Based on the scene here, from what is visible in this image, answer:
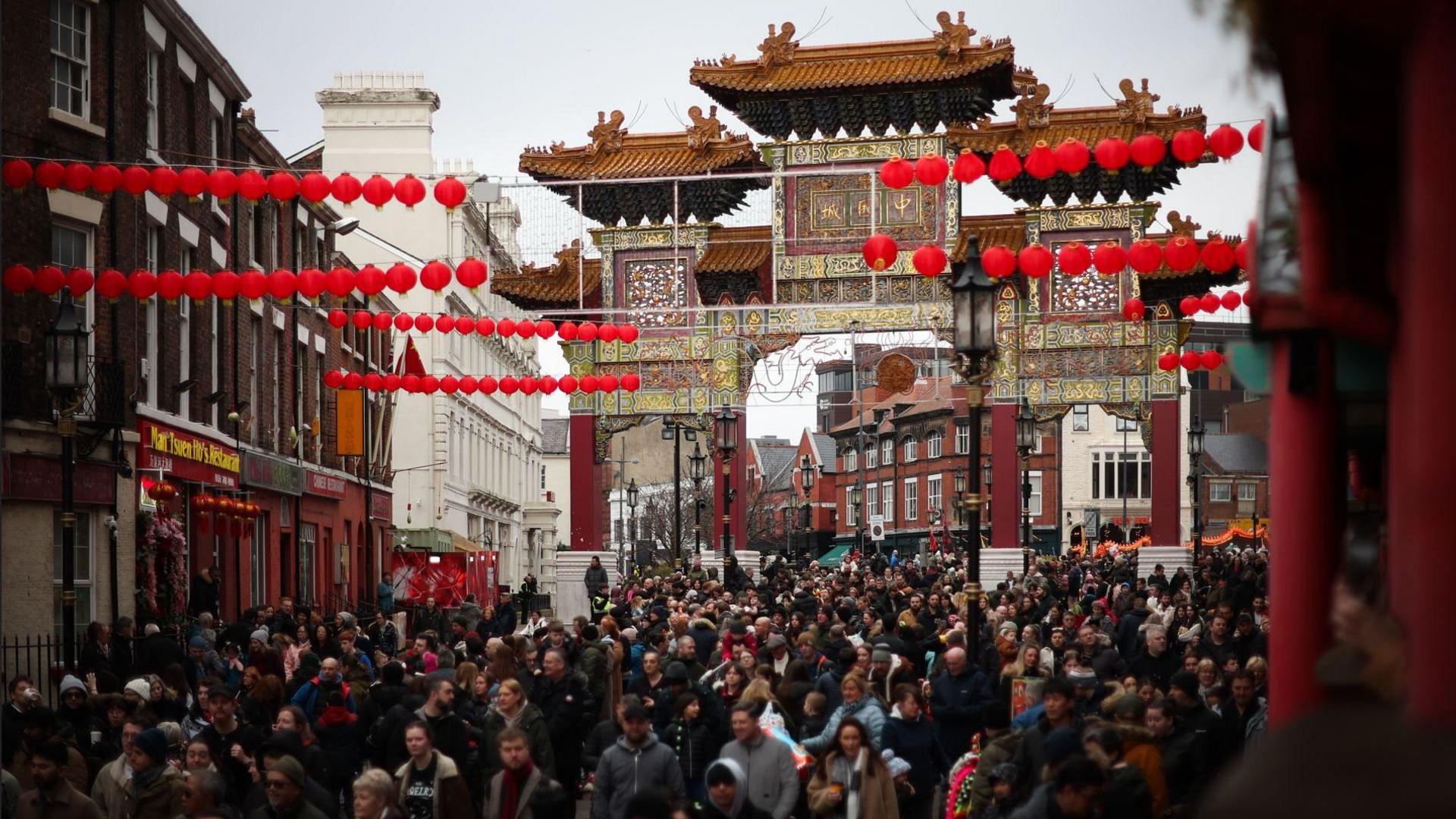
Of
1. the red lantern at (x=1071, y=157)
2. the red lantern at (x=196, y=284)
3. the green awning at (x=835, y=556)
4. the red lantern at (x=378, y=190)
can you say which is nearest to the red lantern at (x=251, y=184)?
the red lantern at (x=378, y=190)

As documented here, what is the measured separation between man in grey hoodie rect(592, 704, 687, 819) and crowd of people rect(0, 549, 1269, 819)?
1 cm

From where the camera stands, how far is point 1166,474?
42.1 metres

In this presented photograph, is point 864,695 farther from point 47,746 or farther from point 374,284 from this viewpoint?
point 374,284

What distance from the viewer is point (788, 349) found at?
136 ft

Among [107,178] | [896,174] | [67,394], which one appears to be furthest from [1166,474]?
[67,394]

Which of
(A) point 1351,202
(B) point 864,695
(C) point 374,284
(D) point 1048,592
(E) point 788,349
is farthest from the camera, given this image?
(E) point 788,349

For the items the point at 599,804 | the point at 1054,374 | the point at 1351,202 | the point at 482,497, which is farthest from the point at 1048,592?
the point at 482,497

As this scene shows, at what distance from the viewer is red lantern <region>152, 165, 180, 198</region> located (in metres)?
20.6

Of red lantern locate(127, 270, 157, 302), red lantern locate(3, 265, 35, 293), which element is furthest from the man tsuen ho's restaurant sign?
red lantern locate(3, 265, 35, 293)

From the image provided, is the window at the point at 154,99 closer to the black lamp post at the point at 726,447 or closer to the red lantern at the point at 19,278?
the red lantern at the point at 19,278

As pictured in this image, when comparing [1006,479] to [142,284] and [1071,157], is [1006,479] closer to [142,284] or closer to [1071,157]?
[1071,157]

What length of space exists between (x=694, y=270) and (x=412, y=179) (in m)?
21.4

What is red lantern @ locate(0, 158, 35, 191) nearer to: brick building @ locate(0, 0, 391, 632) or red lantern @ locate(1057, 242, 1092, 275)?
brick building @ locate(0, 0, 391, 632)

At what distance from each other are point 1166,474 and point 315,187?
25.9m
